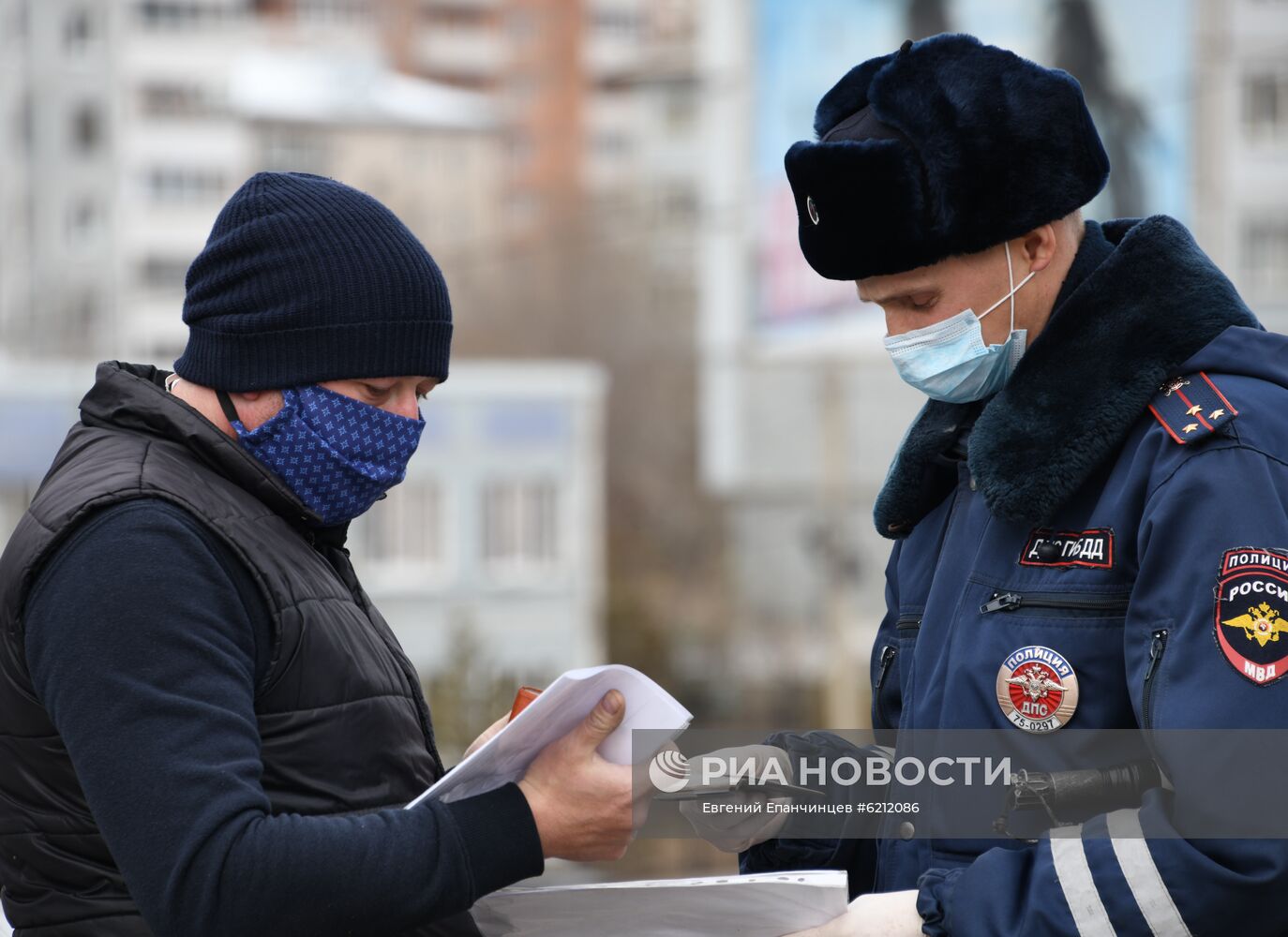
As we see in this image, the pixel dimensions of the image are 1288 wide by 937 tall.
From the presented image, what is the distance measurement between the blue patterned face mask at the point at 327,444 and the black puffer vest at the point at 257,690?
5 cm

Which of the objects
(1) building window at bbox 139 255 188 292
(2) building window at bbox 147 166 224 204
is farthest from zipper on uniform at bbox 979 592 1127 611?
(2) building window at bbox 147 166 224 204

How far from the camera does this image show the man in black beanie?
1917 millimetres

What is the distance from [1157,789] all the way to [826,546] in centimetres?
2004

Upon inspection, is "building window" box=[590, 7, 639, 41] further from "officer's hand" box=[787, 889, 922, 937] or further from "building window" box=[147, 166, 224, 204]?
"officer's hand" box=[787, 889, 922, 937]

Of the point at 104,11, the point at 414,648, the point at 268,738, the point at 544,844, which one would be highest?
the point at 104,11

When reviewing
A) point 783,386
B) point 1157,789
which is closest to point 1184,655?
point 1157,789

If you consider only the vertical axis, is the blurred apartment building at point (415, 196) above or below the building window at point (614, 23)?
below

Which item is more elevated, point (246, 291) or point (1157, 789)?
point (246, 291)

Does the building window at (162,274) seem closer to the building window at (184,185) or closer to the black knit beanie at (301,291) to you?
the building window at (184,185)

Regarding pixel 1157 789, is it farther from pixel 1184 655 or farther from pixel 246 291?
pixel 246 291

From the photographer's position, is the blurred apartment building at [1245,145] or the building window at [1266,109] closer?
the blurred apartment building at [1245,145]

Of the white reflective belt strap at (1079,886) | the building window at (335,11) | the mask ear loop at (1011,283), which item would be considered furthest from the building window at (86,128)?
the white reflective belt strap at (1079,886)

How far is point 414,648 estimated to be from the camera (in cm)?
2278

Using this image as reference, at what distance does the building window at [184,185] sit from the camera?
44.3 meters
